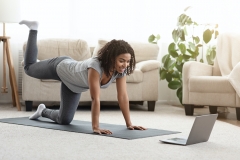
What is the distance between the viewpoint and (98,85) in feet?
10.4

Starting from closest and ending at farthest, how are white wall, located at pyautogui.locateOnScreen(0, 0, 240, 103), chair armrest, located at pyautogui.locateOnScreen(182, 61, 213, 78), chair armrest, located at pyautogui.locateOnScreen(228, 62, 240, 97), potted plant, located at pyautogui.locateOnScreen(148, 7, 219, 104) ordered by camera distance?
chair armrest, located at pyautogui.locateOnScreen(228, 62, 240, 97), chair armrest, located at pyautogui.locateOnScreen(182, 61, 213, 78), potted plant, located at pyautogui.locateOnScreen(148, 7, 219, 104), white wall, located at pyautogui.locateOnScreen(0, 0, 240, 103)

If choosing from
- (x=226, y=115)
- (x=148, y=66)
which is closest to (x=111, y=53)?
(x=148, y=66)

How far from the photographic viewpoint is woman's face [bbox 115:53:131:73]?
3.12 m

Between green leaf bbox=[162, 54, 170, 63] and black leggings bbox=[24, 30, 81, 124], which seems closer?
black leggings bbox=[24, 30, 81, 124]

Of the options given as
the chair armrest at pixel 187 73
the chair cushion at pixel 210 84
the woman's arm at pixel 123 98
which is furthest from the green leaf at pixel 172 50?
the woman's arm at pixel 123 98

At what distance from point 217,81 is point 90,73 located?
1801 mm

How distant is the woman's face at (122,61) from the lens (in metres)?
3.12

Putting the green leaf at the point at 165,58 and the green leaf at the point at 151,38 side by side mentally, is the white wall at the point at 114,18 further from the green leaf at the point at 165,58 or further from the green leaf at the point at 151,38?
the green leaf at the point at 165,58

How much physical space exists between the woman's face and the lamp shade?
2341mm

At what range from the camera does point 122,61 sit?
3.14 meters

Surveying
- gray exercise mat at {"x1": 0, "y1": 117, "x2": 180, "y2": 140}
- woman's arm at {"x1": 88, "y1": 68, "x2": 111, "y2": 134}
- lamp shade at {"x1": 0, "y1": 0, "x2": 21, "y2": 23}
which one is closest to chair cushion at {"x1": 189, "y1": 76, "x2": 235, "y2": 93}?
gray exercise mat at {"x1": 0, "y1": 117, "x2": 180, "y2": 140}

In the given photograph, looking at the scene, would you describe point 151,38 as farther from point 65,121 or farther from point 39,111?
point 65,121

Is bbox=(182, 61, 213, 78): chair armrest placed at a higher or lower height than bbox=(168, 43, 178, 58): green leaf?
lower

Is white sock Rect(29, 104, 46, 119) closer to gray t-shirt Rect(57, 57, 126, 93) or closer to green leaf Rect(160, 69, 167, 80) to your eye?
gray t-shirt Rect(57, 57, 126, 93)
